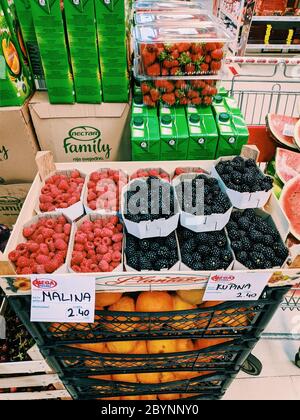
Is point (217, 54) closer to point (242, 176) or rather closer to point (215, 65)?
point (215, 65)

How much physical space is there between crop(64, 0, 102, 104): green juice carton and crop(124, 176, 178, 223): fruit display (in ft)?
1.95

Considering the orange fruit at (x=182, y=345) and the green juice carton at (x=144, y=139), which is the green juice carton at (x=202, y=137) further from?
the orange fruit at (x=182, y=345)

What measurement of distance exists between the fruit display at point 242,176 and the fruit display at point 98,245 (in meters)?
0.44

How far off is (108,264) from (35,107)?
920 mm

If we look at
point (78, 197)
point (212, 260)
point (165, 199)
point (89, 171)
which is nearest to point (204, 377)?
point (212, 260)

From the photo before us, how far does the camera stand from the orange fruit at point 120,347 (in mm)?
1163

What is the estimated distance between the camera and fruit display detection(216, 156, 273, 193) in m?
1.16

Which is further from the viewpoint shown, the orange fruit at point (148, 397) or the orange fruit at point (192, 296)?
the orange fruit at point (148, 397)

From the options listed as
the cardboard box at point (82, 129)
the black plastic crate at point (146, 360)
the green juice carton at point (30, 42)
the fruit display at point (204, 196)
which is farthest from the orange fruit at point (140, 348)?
the green juice carton at point (30, 42)

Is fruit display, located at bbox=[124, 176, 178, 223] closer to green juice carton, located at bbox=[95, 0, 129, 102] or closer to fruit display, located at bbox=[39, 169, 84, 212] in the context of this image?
fruit display, located at bbox=[39, 169, 84, 212]

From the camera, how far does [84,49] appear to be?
1398mm

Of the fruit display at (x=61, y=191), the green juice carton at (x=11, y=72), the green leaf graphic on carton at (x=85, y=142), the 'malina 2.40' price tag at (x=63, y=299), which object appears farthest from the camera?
the green leaf graphic on carton at (x=85, y=142)

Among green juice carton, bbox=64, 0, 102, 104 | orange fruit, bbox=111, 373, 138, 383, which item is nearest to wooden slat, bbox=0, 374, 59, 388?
orange fruit, bbox=111, 373, 138, 383

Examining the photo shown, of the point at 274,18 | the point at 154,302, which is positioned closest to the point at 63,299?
the point at 154,302
